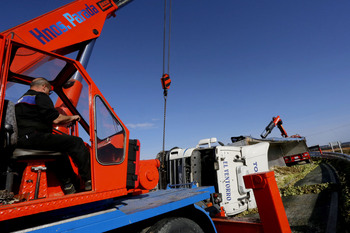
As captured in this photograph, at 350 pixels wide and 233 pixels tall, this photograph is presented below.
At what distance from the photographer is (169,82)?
5809 millimetres

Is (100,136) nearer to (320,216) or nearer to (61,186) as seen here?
(61,186)

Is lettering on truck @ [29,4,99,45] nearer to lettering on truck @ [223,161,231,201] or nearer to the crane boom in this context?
the crane boom

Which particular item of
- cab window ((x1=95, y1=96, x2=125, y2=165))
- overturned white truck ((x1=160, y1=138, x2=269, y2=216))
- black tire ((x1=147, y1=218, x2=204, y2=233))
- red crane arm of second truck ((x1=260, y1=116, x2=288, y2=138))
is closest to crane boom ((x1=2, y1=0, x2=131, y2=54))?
cab window ((x1=95, y1=96, x2=125, y2=165))

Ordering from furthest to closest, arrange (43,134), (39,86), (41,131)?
(39,86) < (41,131) < (43,134)

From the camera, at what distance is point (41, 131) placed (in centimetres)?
233

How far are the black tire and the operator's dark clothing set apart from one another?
1.06m

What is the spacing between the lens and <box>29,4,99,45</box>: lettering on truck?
10.6 ft

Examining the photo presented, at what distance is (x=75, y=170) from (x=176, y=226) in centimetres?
152

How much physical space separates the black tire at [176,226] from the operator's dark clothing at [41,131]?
106 cm

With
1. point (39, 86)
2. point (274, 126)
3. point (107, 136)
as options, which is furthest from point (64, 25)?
point (274, 126)

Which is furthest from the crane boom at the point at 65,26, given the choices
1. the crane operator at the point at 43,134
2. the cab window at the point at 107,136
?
the cab window at the point at 107,136

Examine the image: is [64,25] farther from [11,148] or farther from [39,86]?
[11,148]

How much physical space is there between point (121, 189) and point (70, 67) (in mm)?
1777

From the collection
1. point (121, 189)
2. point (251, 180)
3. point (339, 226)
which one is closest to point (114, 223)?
point (121, 189)
